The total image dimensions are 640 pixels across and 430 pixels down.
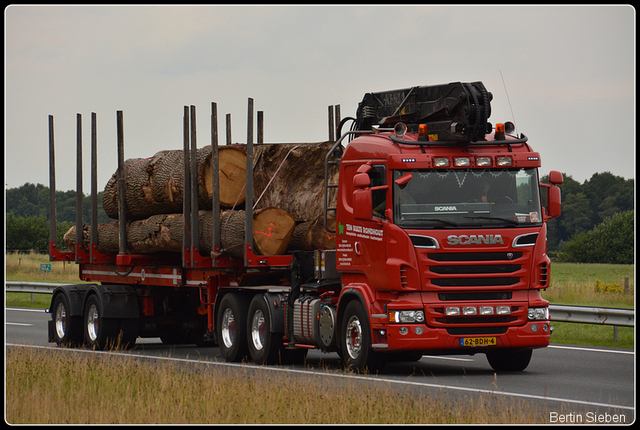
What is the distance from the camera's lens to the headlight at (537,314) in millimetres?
12905

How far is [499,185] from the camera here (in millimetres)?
12844

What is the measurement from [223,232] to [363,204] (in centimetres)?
388

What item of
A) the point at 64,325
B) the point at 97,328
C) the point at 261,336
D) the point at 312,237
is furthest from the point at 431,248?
the point at 64,325

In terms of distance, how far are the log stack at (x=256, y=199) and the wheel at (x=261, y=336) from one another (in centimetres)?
85

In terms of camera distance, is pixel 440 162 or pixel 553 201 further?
pixel 553 201

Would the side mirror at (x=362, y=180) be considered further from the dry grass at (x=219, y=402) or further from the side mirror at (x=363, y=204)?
the dry grass at (x=219, y=402)

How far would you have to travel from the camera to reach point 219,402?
9.84 meters

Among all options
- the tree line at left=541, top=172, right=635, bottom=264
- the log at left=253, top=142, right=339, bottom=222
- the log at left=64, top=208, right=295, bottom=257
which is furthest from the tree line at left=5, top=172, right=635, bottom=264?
the log at left=253, top=142, right=339, bottom=222

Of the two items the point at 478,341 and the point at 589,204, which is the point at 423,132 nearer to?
the point at 478,341

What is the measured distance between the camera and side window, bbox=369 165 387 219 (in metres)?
12.8

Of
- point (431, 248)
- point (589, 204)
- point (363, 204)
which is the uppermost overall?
point (589, 204)

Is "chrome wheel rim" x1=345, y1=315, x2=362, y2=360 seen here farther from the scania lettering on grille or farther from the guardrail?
the guardrail

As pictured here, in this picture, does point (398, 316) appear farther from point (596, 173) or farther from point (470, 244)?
point (596, 173)

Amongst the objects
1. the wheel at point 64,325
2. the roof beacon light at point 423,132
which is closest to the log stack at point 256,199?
the wheel at point 64,325
